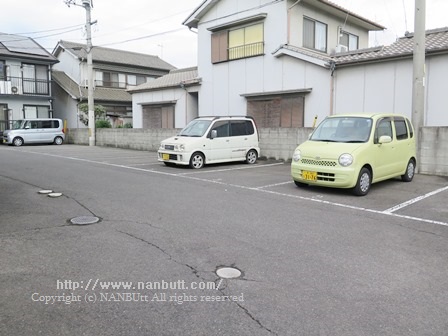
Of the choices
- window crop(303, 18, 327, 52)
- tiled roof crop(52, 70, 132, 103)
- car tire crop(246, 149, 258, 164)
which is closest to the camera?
car tire crop(246, 149, 258, 164)

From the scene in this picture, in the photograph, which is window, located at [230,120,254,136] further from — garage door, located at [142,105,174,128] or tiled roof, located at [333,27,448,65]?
garage door, located at [142,105,174,128]

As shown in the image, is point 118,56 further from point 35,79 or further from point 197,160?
point 197,160

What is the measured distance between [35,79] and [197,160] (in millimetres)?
21806

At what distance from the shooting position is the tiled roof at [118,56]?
3000 cm

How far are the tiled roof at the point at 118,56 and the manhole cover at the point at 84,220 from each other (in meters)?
26.5

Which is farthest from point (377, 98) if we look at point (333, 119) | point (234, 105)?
point (234, 105)

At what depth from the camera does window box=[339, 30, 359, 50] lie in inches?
703

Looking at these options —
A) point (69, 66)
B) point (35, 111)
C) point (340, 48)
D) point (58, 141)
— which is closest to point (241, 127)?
point (340, 48)

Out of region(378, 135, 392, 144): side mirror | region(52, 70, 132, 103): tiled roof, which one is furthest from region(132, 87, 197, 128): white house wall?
region(378, 135, 392, 144): side mirror

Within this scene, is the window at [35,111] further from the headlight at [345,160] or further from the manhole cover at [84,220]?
the headlight at [345,160]

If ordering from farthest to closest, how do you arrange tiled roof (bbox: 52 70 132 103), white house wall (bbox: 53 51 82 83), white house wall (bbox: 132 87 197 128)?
white house wall (bbox: 53 51 82 83) → tiled roof (bbox: 52 70 132 103) → white house wall (bbox: 132 87 197 128)

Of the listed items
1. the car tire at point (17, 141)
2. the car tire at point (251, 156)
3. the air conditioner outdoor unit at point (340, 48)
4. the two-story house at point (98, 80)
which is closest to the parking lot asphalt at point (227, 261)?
the car tire at point (251, 156)

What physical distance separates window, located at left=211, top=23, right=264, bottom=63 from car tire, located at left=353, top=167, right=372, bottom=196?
381 inches

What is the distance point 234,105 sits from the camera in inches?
667
